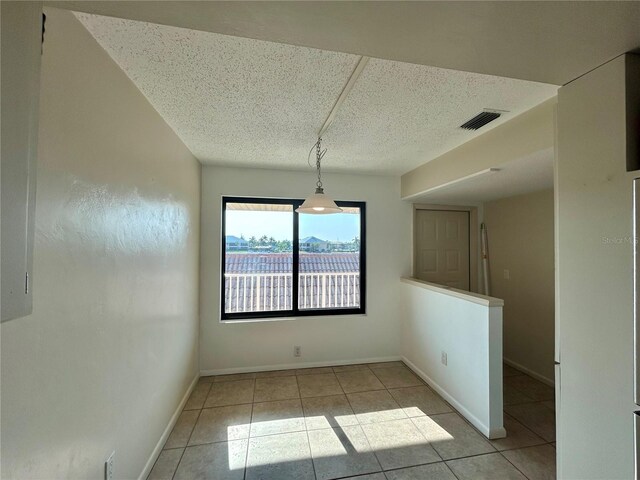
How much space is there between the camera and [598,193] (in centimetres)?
98

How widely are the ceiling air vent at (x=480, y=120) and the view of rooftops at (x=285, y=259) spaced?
1.66m

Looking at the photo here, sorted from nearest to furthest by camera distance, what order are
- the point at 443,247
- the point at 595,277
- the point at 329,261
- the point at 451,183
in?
the point at 595,277 → the point at 451,183 → the point at 329,261 → the point at 443,247

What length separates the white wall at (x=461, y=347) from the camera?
2.04 meters

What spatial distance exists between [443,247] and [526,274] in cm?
96

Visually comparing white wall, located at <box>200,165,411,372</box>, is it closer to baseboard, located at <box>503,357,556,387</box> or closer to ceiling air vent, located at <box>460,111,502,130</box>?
baseboard, located at <box>503,357,556,387</box>

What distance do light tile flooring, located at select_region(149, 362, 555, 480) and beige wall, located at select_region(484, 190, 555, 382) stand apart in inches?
15.8

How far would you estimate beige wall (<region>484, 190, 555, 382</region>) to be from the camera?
2.84 meters

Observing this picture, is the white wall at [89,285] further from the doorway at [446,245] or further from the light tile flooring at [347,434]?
the doorway at [446,245]

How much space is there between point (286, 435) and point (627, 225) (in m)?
2.37

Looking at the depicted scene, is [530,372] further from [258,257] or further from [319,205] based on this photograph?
[258,257]

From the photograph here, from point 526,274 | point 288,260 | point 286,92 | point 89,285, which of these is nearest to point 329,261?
point 288,260

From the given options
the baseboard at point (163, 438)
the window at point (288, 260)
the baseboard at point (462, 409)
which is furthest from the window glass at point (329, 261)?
the baseboard at point (163, 438)

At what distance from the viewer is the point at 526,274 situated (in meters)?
Result: 3.10

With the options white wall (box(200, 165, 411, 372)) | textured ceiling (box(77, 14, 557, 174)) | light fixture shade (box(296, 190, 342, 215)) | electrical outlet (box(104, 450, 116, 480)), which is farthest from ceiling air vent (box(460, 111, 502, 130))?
electrical outlet (box(104, 450, 116, 480))
